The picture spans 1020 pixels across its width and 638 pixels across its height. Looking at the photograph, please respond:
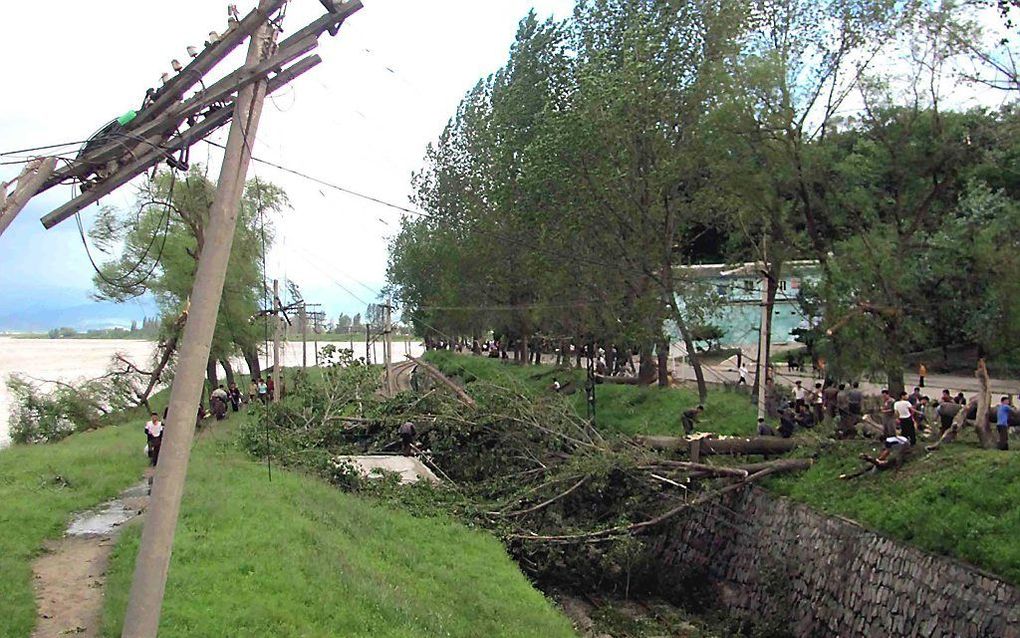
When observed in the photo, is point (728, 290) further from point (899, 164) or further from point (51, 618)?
point (51, 618)

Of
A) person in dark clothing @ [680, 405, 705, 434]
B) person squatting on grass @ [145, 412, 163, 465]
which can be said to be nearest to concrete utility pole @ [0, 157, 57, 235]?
person squatting on grass @ [145, 412, 163, 465]

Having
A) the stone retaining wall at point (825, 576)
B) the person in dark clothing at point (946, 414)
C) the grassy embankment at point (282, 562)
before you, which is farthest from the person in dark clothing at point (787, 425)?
the grassy embankment at point (282, 562)

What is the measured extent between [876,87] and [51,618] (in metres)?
20.0

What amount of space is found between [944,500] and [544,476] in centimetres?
826

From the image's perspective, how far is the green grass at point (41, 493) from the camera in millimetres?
9984

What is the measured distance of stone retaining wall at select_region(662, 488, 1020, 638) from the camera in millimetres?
11812

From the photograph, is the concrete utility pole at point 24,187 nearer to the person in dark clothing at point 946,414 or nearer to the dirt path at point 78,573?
the dirt path at point 78,573

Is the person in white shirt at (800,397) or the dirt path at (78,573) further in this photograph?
the person in white shirt at (800,397)

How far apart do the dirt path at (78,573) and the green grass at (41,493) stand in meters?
0.18

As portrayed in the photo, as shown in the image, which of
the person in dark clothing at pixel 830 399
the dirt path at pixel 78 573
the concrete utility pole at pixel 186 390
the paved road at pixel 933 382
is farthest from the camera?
the paved road at pixel 933 382

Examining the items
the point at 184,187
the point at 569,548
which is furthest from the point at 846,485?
the point at 184,187

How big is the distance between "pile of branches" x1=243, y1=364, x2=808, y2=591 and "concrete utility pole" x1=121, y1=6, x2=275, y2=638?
10405mm

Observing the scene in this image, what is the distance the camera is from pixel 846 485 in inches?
629

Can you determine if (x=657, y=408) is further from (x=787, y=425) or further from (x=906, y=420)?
(x=906, y=420)
